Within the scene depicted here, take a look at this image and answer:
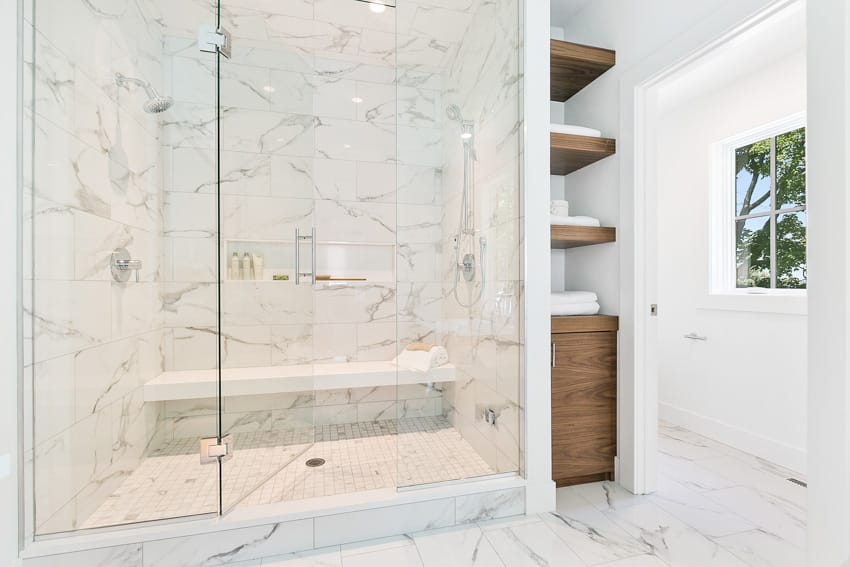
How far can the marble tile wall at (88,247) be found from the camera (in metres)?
1.57

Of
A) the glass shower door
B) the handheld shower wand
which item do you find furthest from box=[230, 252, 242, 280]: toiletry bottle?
the handheld shower wand

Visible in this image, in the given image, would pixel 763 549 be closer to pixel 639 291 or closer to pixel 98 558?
pixel 639 291

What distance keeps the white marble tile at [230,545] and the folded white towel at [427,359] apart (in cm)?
76

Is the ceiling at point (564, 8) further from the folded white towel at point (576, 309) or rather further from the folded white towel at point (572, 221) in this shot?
the folded white towel at point (576, 309)

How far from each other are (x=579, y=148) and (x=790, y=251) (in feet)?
5.48

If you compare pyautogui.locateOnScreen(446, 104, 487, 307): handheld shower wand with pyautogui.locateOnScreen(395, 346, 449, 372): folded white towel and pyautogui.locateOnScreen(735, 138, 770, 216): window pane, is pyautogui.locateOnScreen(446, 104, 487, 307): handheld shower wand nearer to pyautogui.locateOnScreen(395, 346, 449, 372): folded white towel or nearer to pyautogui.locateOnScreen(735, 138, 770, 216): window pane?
pyautogui.locateOnScreen(395, 346, 449, 372): folded white towel

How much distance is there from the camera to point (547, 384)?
1996 millimetres

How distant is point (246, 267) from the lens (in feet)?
6.59

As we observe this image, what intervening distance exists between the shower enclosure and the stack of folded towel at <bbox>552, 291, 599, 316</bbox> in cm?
37

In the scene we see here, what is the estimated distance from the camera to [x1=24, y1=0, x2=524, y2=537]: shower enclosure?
1631 millimetres

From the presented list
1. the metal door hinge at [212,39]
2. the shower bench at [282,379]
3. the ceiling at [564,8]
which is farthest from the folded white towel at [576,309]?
the metal door hinge at [212,39]

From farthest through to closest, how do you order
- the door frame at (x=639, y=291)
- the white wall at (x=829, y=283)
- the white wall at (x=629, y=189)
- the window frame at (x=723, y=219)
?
the window frame at (x=723, y=219), the door frame at (x=639, y=291), the white wall at (x=629, y=189), the white wall at (x=829, y=283)

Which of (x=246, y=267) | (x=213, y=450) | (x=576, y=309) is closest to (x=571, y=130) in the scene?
(x=576, y=309)

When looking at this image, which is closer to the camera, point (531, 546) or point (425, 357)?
point (531, 546)
